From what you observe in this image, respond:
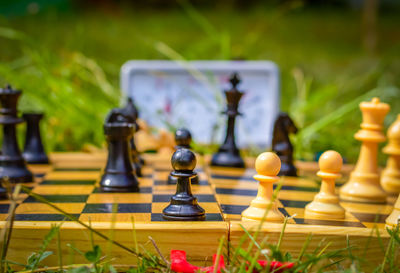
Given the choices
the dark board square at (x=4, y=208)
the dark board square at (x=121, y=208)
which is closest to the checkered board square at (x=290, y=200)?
the dark board square at (x=121, y=208)

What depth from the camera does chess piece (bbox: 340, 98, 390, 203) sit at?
1.72 metres

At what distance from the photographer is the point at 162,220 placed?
4.23 feet

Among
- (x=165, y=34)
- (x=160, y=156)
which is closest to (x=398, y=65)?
(x=165, y=34)

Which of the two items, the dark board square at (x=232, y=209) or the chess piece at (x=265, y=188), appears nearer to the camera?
the chess piece at (x=265, y=188)

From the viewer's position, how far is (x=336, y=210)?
143 centimetres

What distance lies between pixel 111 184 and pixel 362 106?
865 millimetres

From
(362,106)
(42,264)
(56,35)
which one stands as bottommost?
(42,264)

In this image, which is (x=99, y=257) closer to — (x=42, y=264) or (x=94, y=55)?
(x=42, y=264)

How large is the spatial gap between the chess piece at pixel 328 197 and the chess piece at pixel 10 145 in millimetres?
948

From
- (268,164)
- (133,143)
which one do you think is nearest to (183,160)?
(268,164)

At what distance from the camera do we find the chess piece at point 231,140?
2.11 meters

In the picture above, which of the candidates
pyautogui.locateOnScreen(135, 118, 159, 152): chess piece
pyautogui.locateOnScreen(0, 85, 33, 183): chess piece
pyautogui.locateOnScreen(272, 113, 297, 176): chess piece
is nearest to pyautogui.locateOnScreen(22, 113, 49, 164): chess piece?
pyautogui.locateOnScreen(0, 85, 33, 183): chess piece

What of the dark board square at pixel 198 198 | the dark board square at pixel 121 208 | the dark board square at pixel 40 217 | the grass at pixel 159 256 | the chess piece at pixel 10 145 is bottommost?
the grass at pixel 159 256

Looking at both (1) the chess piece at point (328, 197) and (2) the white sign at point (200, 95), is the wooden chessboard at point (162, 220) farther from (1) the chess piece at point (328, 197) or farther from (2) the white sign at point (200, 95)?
(2) the white sign at point (200, 95)
